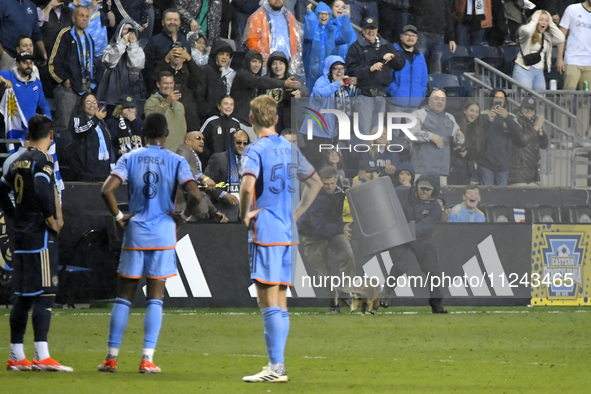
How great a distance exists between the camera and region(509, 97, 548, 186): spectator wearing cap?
43.8 feet

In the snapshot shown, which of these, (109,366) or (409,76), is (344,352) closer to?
(109,366)

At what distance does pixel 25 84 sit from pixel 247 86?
3348mm

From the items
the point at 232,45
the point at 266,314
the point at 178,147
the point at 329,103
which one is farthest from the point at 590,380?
the point at 232,45

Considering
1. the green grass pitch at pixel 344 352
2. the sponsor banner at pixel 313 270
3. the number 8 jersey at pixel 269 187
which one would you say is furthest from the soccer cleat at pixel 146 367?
the sponsor banner at pixel 313 270

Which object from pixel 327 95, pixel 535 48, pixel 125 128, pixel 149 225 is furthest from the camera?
pixel 535 48

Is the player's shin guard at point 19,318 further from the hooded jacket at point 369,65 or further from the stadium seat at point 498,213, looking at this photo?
the hooded jacket at point 369,65

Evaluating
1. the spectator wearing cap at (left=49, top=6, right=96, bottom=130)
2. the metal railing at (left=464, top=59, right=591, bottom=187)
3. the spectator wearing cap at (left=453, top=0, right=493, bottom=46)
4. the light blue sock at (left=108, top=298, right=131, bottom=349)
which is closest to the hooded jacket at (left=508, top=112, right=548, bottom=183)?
the metal railing at (left=464, top=59, right=591, bottom=187)

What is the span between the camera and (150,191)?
7.46m

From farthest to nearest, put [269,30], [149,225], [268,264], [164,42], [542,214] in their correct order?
[269,30] < [164,42] < [542,214] < [149,225] < [268,264]

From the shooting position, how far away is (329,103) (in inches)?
520

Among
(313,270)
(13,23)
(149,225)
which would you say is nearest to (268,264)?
(149,225)

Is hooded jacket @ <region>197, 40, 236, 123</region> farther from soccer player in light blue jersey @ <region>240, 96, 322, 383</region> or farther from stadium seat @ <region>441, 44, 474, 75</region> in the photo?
soccer player in light blue jersey @ <region>240, 96, 322, 383</region>

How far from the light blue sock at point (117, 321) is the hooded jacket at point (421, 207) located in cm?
628

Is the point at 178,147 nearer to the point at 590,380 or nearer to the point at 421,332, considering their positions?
the point at 421,332
